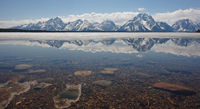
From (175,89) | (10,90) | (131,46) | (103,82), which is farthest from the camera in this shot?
(131,46)

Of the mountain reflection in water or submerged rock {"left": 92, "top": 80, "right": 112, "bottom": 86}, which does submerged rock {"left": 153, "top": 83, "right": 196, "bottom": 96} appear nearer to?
submerged rock {"left": 92, "top": 80, "right": 112, "bottom": 86}

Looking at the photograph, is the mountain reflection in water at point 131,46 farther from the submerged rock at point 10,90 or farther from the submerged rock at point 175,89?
the submerged rock at point 10,90

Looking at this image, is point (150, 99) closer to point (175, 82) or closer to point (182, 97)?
point (182, 97)

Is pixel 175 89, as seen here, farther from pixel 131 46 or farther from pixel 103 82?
pixel 131 46

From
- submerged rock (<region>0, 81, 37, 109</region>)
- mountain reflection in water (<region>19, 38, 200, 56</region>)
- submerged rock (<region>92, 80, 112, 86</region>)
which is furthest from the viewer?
mountain reflection in water (<region>19, 38, 200, 56</region>)

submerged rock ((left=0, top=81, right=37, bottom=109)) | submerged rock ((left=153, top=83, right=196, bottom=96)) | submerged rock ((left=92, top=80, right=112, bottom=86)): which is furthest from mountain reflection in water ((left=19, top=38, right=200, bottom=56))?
submerged rock ((left=0, top=81, right=37, bottom=109))

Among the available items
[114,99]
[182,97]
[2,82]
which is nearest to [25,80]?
[2,82]

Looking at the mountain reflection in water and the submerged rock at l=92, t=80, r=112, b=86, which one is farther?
the mountain reflection in water

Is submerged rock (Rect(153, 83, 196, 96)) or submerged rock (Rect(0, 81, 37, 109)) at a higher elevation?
submerged rock (Rect(0, 81, 37, 109))

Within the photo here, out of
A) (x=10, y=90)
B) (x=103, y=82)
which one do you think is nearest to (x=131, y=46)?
(x=103, y=82)

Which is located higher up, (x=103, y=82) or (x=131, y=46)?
(x=131, y=46)
